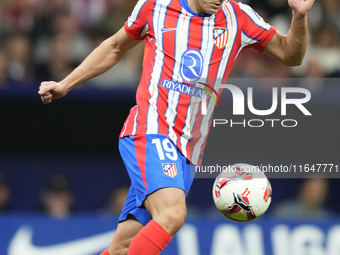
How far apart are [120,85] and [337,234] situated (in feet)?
11.3

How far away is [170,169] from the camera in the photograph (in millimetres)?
3457

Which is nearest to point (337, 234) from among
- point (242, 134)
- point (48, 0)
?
point (242, 134)

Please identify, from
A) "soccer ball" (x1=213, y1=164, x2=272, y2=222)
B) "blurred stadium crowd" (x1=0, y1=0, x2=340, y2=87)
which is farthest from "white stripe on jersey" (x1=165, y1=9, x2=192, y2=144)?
"blurred stadium crowd" (x1=0, y1=0, x2=340, y2=87)

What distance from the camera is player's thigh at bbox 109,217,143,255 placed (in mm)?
3902

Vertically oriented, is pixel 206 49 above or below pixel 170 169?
above

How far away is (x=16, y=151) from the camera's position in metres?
8.96

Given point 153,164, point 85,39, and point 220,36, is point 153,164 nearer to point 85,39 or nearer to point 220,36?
point 220,36

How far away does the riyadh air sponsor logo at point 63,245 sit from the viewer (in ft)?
19.4

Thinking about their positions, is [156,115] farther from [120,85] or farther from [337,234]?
[120,85]

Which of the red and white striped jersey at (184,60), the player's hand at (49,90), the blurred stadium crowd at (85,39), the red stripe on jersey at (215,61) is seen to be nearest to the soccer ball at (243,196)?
the red and white striped jersey at (184,60)

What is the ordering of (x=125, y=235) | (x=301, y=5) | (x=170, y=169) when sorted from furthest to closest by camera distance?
1. (x=125, y=235)
2. (x=301, y=5)
3. (x=170, y=169)

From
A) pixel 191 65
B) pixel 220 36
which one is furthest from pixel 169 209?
pixel 220 36

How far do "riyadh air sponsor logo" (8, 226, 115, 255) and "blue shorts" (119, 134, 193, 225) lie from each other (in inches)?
98.2

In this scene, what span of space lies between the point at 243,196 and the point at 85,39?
193 inches
